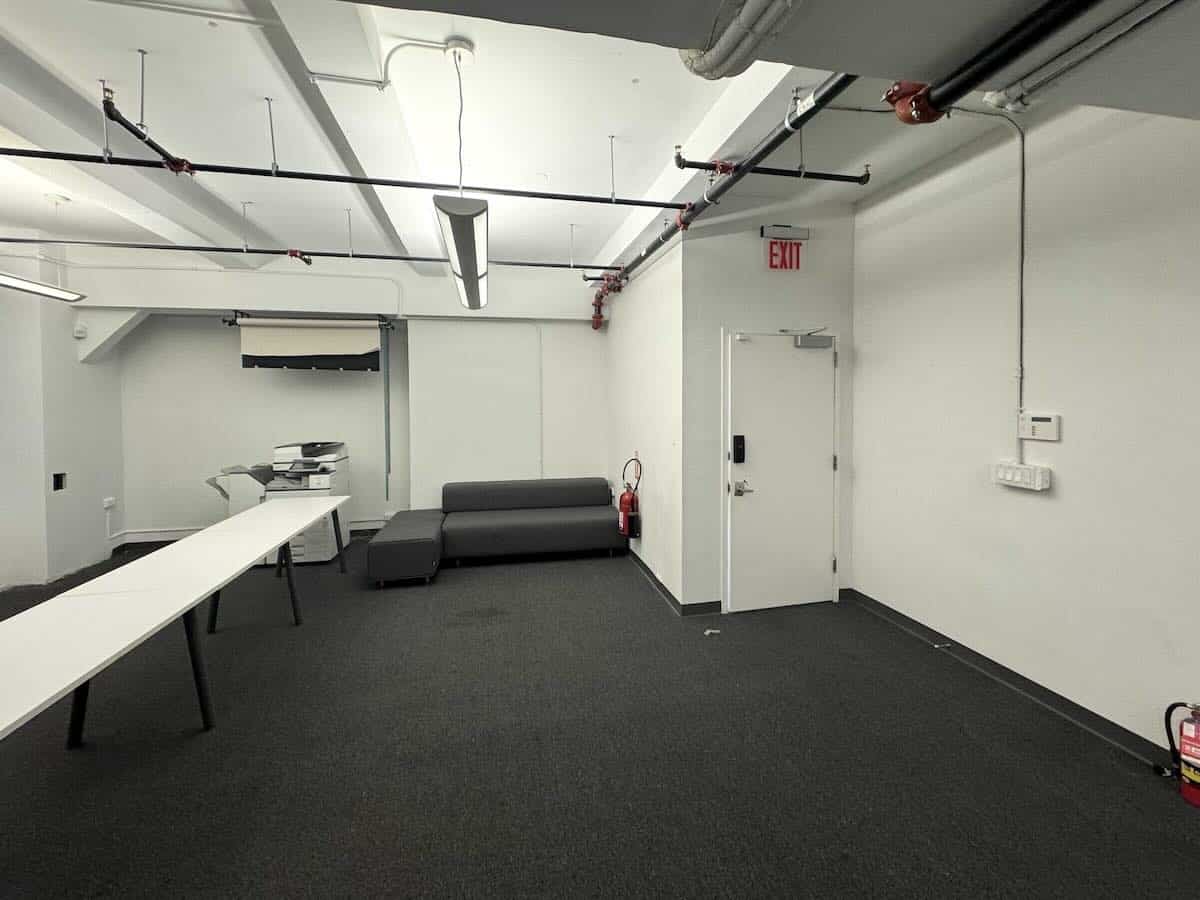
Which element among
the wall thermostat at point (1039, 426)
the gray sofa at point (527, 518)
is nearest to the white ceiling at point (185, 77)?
the gray sofa at point (527, 518)

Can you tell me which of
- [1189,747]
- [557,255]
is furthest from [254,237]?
[1189,747]

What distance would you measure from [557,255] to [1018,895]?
5.41m

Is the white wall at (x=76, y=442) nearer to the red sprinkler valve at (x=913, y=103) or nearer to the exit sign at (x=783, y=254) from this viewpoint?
the exit sign at (x=783, y=254)

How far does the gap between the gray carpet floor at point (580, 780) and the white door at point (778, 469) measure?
56cm

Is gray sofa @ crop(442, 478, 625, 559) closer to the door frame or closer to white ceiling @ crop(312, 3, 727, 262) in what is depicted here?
the door frame

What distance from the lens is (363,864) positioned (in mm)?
1677

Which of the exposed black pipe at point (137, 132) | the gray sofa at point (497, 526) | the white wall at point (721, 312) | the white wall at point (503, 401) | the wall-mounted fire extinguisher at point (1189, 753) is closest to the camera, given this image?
the wall-mounted fire extinguisher at point (1189, 753)

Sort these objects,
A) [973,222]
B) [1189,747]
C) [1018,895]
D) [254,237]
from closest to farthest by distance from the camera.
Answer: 1. [1018,895]
2. [1189,747]
3. [973,222]
4. [254,237]

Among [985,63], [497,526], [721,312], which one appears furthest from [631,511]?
[985,63]

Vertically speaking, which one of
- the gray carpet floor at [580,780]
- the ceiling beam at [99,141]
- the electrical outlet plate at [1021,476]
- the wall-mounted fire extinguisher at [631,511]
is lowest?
the gray carpet floor at [580,780]

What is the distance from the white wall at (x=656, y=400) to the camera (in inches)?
146

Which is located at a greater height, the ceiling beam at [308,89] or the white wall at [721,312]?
the ceiling beam at [308,89]

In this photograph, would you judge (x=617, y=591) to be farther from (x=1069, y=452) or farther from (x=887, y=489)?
(x=1069, y=452)

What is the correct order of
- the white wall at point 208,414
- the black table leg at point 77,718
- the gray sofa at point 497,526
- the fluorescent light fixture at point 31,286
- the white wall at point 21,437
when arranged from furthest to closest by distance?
the white wall at point 208,414 → the gray sofa at point 497,526 → the white wall at point 21,437 → the fluorescent light fixture at point 31,286 → the black table leg at point 77,718
